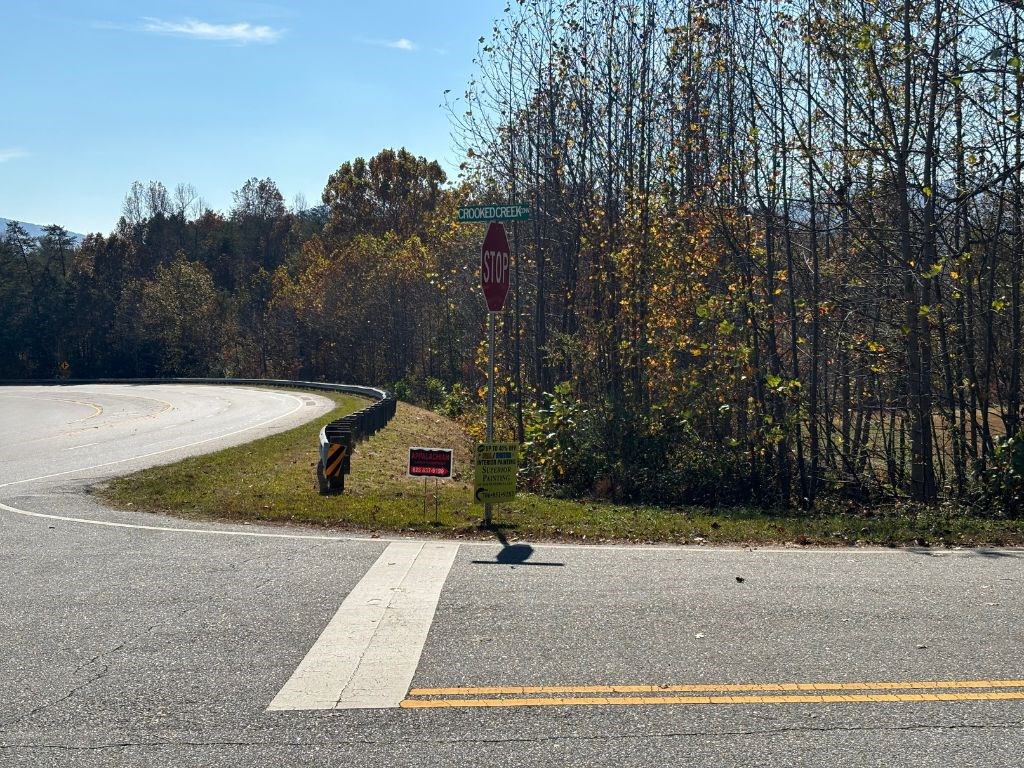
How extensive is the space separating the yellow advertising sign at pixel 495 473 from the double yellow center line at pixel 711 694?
17.5 ft

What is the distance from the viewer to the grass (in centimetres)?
1063

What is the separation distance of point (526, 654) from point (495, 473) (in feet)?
15.9

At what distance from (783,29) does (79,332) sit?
254 ft

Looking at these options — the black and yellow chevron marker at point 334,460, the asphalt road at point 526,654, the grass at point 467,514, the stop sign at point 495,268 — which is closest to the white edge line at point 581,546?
the asphalt road at point 526,654

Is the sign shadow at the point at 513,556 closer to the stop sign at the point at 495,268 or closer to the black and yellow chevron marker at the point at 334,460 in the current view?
the stop sign at the point at 495,268

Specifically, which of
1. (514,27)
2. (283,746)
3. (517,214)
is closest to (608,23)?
(514,27)

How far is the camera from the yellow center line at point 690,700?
5371mm

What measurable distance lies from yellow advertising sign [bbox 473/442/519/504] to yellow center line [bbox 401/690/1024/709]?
5.47 metres

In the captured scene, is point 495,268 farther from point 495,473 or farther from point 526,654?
point 526,654

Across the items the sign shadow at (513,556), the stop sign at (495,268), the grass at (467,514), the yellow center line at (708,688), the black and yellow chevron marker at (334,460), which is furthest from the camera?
the black and yellow chevron marker at (334,460)

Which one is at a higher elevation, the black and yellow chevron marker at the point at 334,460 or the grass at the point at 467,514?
the black and yellow chevron marker at the point at 334,460

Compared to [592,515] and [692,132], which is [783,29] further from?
[592,515]

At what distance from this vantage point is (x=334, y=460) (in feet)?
46.3

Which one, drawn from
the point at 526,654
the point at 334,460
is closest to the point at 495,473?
the point at 334,460
